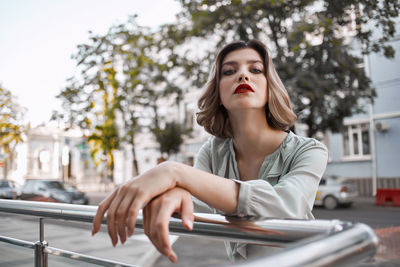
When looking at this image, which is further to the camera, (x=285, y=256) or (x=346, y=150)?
(x=346, y=150)

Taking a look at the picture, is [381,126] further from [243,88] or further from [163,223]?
[163,223]

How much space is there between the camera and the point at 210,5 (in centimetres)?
934

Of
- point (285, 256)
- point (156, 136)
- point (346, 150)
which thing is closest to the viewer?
point (285, 256)

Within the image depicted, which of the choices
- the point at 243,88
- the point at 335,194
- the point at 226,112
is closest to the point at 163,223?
the point at 243,88

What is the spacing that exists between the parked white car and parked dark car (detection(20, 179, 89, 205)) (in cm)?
805

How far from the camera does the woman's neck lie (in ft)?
4.94

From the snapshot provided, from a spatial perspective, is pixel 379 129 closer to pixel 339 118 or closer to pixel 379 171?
pixel 379 171

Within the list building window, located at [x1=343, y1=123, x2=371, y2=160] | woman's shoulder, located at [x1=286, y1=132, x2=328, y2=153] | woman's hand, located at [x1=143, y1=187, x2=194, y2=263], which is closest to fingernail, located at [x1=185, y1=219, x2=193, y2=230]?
woman's hand, located at [x1=143, y1=187, x2=194, y2=263]

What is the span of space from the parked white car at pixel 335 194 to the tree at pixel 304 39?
2408 millimetres

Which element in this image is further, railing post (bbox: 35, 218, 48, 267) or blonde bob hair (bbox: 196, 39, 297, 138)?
blonde bob hair (bbox: 196, 39, 297, 138)

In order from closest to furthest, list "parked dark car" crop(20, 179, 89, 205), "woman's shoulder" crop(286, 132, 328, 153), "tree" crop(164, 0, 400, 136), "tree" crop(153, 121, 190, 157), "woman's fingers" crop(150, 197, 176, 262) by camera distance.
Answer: "woman's fingers" crop(150, 197, 176, 262)
"woman's shoulder" crop(286, 132, 328, 153)
"tree" crop(164, 0, 400, 136)
"parked dark car" crop(20, 179, 89, 205)
"tree" crop(153, 121, 190, 157)

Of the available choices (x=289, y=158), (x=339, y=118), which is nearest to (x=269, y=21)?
(x=339, y=118)

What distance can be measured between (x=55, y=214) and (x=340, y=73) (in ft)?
31.5

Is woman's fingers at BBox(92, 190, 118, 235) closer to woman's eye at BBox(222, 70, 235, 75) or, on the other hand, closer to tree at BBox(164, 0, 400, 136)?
woman's eye at BBox(222, 70, 235, 75)
